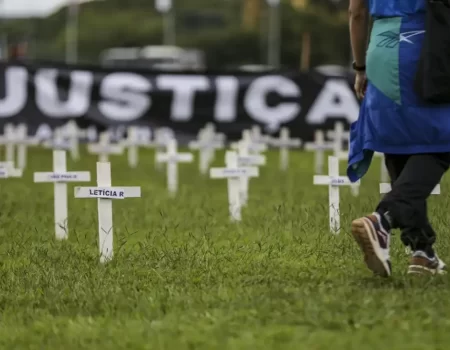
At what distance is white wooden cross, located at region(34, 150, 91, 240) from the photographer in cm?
1044

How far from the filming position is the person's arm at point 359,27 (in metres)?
7.57

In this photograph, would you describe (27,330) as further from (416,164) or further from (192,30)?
(192,30)

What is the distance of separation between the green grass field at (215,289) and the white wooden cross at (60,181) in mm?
196

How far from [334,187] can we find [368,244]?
11.6 ft

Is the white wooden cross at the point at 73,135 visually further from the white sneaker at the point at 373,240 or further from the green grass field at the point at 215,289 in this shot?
the white sneaker at the point at 373,240

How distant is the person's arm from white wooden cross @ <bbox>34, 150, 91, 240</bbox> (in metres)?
3.36

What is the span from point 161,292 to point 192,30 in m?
98.9

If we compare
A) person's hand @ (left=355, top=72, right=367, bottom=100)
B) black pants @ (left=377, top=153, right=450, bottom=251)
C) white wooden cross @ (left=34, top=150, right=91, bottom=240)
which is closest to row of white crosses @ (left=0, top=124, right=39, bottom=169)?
Result: white wooden cross @ (left=34, top=150, right=91, bottom=240)

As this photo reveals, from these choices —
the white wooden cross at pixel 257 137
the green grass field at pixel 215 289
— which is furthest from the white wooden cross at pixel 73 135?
the green grass field at pixel 215 289

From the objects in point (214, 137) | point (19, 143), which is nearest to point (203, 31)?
point (214, 137)

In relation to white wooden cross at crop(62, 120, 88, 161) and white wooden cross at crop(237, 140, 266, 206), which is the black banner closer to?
white wooden cross at crop(62, 120, 88, 161)

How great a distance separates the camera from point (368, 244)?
701 cm

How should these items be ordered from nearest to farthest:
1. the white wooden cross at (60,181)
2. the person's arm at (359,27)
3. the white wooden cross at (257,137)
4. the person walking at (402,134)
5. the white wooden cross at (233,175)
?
the person walking at (402,134)
the person's arm at (359,27)
the white wooden cross at (60,181)
the white wooden cross at (233,175)
the white wooden cross at (257,137)

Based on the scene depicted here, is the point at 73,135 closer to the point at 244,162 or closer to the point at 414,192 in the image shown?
the point at 244,162
